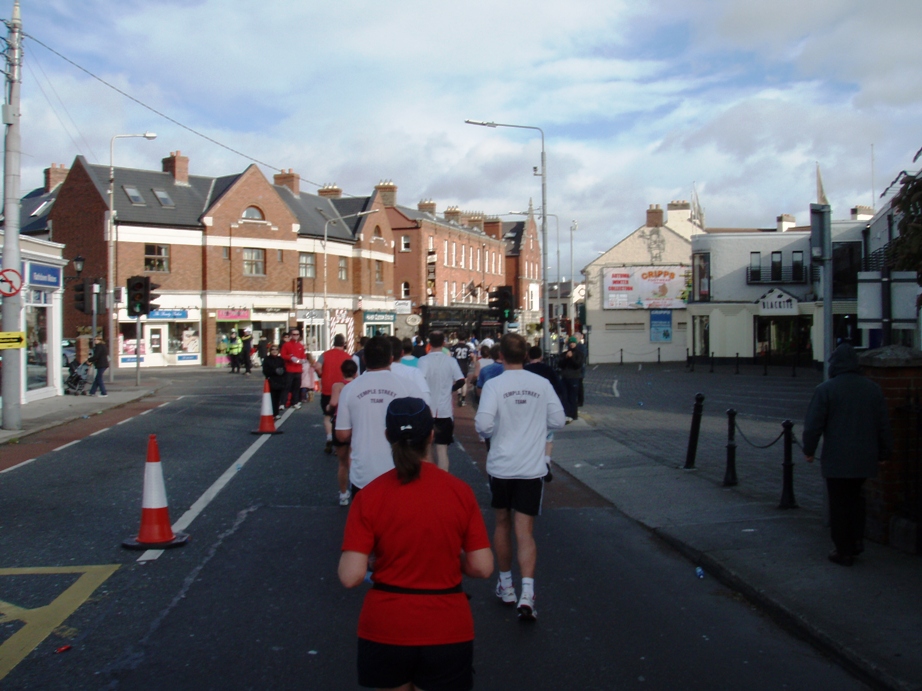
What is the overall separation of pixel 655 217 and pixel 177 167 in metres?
28.9

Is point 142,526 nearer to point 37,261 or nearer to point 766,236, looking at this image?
point 37,261

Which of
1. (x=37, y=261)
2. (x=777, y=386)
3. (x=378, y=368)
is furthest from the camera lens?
(x=777, y=386)

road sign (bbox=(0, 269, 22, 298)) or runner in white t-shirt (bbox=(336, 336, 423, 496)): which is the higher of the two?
road sign (bbox=(0, 269, 22, 298))

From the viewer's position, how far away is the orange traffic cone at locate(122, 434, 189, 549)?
7109 millimetres

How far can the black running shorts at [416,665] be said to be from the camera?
9.59 ft

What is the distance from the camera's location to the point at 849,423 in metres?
6.23

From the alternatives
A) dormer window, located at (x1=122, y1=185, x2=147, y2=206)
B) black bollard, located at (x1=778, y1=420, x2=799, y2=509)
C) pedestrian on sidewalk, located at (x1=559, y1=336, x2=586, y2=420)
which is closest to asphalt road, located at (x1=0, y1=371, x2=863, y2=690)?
black bollard, located at (x1=778, y1=420, x2=799, y2=509)

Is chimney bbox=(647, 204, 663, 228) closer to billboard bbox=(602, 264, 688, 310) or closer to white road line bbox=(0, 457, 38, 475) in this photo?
billboard bbox=(602, 264, 688, 310)

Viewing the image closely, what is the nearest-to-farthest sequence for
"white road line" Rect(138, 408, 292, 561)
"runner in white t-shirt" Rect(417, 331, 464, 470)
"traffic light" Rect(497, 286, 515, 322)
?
"white road line" Rect(138, 408, 292, 561) < "runner in white t-shirt" Rect(417, 331, 464, 470) < "traffic light" Rect(497, 286, 515, 322)

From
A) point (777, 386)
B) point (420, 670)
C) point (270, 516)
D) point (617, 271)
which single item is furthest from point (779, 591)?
point (617, 271)

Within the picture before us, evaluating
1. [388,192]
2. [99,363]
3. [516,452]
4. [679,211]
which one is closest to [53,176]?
[388,192]

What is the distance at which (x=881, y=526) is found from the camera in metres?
6.80

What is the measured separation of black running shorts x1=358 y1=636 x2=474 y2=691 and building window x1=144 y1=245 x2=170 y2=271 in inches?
1755

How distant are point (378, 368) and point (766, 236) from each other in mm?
42061
